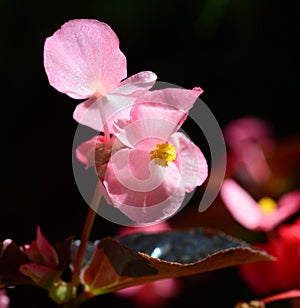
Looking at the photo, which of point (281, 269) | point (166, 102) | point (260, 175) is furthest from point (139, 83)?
point (260, 175)

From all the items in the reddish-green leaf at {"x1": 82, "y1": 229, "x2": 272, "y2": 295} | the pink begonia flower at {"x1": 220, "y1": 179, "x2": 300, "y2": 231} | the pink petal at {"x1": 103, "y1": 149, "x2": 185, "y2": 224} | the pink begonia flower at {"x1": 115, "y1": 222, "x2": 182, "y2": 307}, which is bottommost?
the pink begonia flower at {"x1": 115, "y1": 222, "x2": 182, "y2": 307}

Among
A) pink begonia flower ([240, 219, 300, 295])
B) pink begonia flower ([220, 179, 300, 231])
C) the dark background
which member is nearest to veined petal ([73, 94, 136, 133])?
pink begonia flower ([240, 219, 300, 295])

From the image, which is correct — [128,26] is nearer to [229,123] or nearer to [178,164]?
[229,123]

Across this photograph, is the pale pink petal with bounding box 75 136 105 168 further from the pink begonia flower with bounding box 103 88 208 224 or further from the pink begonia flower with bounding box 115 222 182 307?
the pink begonia flower with bounding box 115 222 182 307

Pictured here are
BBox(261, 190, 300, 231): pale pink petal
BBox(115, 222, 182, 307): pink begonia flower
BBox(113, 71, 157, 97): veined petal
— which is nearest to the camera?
BBox(113, 71, 157, 97): veined petal

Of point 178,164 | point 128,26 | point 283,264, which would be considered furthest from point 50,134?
point 178,164

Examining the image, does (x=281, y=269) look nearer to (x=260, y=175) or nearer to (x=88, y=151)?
(x=88, y=151)
